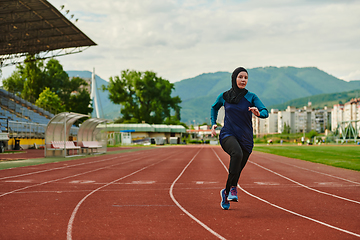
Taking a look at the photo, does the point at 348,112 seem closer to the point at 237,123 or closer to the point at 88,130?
the point at 88,130

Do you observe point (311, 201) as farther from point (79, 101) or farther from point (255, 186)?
point (79, 101)

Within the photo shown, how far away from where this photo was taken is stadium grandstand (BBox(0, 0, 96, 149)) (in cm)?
3297

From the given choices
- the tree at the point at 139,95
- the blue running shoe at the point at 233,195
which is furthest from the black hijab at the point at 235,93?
the tree at the point at 139,95

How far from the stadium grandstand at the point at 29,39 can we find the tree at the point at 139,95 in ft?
134

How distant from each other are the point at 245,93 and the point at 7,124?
3405 centimetres

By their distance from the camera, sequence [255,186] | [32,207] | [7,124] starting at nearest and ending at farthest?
[32,207]
[255,186]
[7,124]

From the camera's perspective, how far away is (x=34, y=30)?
38031 mm

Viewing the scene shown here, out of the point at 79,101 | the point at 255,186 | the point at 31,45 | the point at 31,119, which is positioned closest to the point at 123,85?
the point at 79,101

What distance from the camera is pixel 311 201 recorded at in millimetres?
7812

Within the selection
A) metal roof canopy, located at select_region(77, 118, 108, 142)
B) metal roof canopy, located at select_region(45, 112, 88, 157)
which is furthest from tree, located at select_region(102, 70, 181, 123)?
metal roof canopy, located at select_region(45, 112, 88, 157)

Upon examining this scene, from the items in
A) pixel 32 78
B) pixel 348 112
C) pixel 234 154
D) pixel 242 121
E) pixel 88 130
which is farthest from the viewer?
pixel 348 112

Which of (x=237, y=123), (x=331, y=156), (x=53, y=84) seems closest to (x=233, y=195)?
(x=237, y=123)

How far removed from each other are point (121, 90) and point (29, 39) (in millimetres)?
50641

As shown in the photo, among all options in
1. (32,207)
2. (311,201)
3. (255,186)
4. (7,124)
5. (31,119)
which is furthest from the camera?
(31,119)
